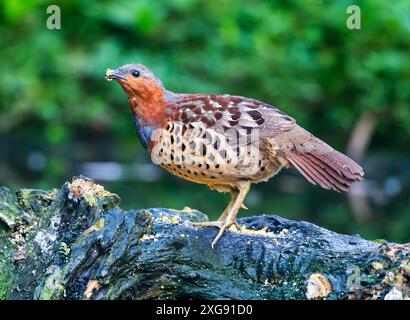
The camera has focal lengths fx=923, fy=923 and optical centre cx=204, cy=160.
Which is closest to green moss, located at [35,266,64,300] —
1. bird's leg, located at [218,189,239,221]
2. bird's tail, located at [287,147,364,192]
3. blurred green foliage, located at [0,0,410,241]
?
bird's leg, located at [218,189,239,221]

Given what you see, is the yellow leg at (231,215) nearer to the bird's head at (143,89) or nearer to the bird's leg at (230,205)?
the bird's leg at (230,205)

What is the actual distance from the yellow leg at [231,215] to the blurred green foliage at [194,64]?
5.74 m

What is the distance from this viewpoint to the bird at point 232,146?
4.01 metres

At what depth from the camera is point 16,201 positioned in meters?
4.23

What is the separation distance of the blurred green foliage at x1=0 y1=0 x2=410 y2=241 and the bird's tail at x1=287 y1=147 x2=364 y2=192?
5922 mm

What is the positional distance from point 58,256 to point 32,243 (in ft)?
0.72

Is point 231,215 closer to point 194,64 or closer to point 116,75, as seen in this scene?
point 116,75

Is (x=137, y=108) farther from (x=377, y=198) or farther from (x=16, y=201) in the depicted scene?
(x=377, y=198)

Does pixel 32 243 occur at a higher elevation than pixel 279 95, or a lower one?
lower

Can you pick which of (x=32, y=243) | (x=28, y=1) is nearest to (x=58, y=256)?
(x=32, y=243)

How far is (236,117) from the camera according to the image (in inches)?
161

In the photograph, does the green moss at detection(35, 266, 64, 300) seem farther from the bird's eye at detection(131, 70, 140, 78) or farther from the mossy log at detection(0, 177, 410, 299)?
the bird's eye at detection(131, 70, 140, 78)
